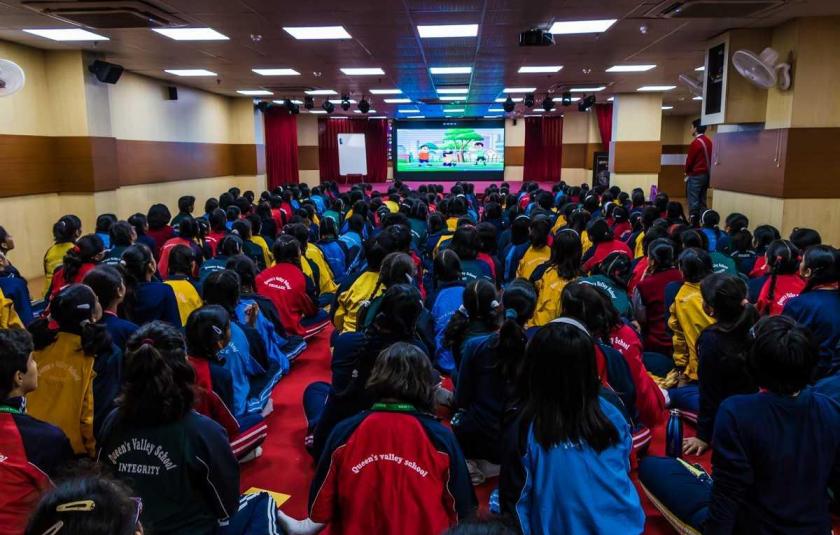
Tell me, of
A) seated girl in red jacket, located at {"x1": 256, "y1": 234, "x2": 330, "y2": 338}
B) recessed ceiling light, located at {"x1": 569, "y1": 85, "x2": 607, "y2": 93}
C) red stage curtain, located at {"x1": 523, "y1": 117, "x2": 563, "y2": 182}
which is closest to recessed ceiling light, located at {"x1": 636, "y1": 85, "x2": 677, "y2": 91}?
recessed ceiling light, located at {"x1": 569, "y1": 85, "x2": 607, "y2": 93}

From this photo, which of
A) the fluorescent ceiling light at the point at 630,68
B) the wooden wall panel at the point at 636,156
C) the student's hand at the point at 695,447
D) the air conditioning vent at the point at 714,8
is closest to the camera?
the student's hand at the point at 695,447

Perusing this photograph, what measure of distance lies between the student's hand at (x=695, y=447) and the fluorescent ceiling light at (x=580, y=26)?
16.1 ft

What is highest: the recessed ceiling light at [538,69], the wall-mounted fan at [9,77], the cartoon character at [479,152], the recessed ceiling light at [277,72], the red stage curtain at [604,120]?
the recessed ceiling light at [277,72]

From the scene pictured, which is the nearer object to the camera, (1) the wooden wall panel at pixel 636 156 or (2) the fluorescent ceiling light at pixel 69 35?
(2) the fluorescent ceiling light at pixel 69 35

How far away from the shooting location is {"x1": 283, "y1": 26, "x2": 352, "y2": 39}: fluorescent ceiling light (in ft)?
23.0

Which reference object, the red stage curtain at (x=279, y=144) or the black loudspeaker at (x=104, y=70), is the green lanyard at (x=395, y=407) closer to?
the black loudspeaker at (x=104, y=70)

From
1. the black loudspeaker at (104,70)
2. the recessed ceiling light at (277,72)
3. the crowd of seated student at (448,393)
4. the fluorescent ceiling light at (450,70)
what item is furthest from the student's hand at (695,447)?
the recessed ceiling light at (277,72)

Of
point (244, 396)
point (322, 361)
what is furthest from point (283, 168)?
point (244, 396)

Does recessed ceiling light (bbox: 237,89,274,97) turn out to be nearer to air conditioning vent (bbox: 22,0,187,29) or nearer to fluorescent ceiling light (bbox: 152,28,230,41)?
fluorescent ceiling light (bbox: 152,28,230,41)

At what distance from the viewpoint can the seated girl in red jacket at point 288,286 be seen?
5117 millimetres

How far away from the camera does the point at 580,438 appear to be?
1842 mm

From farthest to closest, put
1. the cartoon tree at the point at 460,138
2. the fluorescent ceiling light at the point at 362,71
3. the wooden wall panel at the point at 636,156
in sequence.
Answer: the cartoon tree at the point at 460,138
the wooden wall panel at the point at 636,156
the fluorescent ceiling light at the point at 362,71

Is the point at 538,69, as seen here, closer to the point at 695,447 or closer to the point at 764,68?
the point at 764,68

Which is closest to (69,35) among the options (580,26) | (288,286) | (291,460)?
(288,286)
